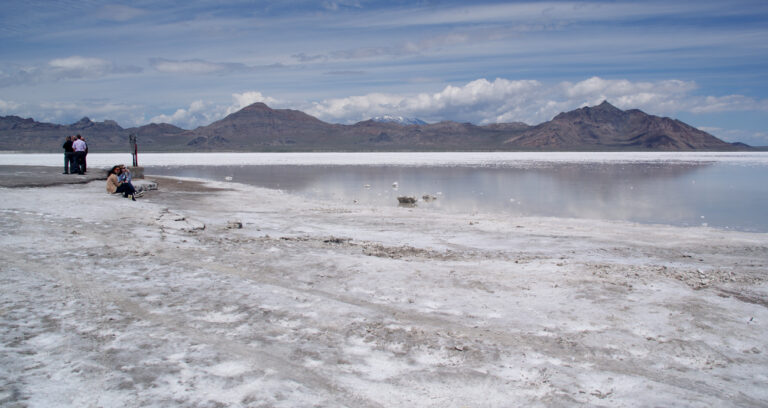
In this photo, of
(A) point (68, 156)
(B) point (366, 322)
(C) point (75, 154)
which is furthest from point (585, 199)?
(A) point (68, 156)

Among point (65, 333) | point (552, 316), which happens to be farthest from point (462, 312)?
point (65, 333)

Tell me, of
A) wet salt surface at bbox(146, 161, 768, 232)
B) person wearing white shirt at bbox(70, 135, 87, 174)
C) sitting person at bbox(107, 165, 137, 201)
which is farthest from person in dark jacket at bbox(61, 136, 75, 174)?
wet salt surface at bbox(146, 161, 768, 232)

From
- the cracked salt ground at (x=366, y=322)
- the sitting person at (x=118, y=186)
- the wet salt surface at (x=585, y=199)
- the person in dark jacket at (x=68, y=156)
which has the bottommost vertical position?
the cracked salt ground at (x=366, y=322)

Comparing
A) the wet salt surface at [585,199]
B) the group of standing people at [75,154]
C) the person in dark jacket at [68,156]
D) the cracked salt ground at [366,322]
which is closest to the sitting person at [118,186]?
the cracked salt ground at [366,322]

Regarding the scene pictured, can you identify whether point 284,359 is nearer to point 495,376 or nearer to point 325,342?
point 325,342

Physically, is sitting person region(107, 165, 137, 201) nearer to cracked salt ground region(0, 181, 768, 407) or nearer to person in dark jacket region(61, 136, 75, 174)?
cracked salt ground region(0, 181, 768, 407)

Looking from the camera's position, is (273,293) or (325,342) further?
(273,293)

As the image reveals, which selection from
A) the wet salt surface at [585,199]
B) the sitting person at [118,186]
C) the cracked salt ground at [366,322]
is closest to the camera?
the cracked salt ground at [366,322]

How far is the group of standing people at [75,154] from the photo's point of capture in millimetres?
20031

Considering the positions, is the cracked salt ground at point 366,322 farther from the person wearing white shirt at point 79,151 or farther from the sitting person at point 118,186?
the person wearing white shirt at point 79,151

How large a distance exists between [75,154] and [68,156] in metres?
0.94

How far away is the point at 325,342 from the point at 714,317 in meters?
3.72

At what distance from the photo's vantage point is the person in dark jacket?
2031 cm

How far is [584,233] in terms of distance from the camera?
1045 centimetres
